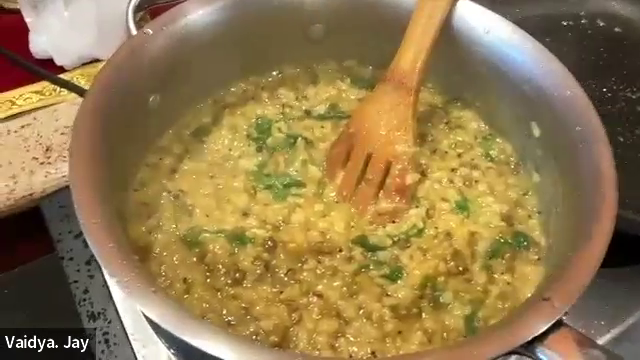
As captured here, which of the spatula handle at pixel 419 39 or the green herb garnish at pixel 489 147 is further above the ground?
the spatula handle at pixel 419 39

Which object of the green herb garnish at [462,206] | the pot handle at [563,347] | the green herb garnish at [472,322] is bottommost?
the pot handle at [563,347]

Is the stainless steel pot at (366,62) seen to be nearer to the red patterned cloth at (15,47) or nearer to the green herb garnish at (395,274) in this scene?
the green herb garnish at (395,274)

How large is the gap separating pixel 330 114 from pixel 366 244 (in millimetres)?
232

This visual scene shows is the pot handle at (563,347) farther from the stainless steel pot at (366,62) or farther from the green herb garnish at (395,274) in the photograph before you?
the green herb garnish at (395,274)

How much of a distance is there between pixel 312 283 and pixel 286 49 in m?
0.35

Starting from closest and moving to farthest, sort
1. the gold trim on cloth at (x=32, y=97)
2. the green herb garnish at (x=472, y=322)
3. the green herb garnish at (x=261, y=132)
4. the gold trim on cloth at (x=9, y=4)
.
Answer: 1. the green herb garnish at (x=472, y=322)
2. the green herb garnish at (x=261, y=132)
3. the gold trim on cloth at (x=32, y=97)
4. the gold trim on cloth at (x=9, y=4)

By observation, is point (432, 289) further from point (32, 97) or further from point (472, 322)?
point (32, 97)

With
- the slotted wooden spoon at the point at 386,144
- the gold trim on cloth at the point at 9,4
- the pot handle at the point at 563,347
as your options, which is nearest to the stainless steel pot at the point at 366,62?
the pot handle at the point at 563,347

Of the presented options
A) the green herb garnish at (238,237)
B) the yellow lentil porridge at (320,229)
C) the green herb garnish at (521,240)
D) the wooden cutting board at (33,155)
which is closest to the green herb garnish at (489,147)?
the yellow lentil porridge at (320,229)

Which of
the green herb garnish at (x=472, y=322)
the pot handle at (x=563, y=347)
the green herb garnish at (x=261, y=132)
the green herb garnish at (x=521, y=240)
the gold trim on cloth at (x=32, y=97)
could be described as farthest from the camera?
the gold trim on cloth at (x=32, y=97)

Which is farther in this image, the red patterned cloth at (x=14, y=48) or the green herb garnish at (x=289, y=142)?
the red patterned cloth at (x=14, y=48)

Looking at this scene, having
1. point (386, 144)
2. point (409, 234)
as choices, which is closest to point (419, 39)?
point (386, 144)

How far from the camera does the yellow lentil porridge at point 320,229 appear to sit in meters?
0.82

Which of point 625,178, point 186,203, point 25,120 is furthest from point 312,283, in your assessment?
point 25,120
